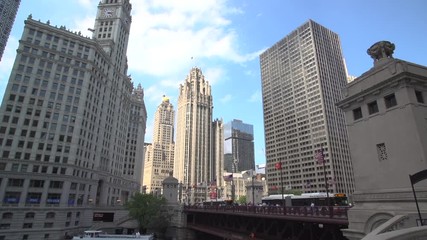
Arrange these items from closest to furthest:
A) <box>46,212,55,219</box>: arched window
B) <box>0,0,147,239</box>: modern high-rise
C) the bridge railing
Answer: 1. the bridge railing
2. <box>0,0,147,239</box>: modern high-rise
3. <box>46,212,55,219</box>: arched window

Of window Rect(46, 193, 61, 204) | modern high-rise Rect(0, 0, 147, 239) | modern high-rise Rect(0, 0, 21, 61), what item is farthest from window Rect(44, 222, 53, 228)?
modern high-rise Rect(0, 0, 21, 61)

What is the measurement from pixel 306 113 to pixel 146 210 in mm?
115804

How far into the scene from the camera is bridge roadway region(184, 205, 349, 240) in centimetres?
2458

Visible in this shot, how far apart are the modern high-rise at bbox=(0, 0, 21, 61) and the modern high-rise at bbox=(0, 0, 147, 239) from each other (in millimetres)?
74162

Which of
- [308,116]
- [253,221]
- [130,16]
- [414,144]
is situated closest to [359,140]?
[414,144]

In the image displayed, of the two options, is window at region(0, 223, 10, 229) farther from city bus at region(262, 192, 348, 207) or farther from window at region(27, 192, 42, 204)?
city bus at region(262, 192, 348, 207)

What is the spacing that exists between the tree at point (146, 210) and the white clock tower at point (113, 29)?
169ft

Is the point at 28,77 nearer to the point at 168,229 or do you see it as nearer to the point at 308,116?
the point at 168,229

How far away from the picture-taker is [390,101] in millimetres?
21219

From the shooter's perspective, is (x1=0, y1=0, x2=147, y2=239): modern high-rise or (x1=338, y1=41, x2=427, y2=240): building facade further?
(x1=0, y1=0, x2=147, y2=239): modern high-rise

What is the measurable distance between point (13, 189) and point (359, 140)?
68.4 m

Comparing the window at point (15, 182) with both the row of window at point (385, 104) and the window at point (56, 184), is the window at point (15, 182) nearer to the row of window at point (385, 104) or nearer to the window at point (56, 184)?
the window at point (56, 184)

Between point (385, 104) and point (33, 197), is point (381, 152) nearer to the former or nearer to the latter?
point (385, 104)

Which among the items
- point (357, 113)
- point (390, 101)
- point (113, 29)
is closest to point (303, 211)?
point (357, 113)
